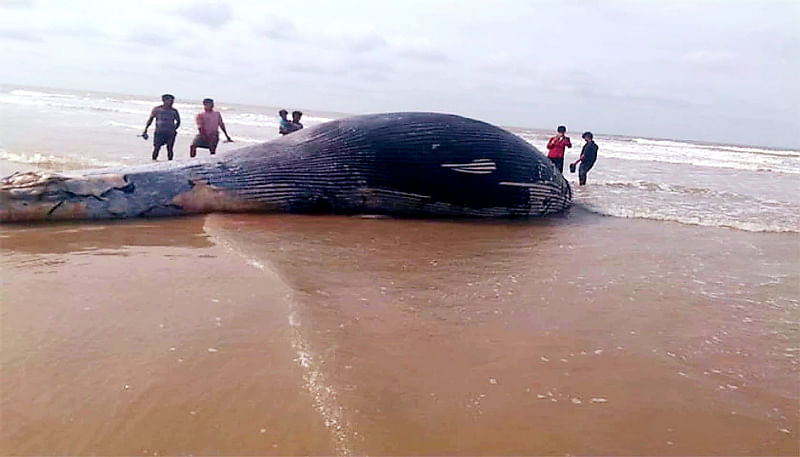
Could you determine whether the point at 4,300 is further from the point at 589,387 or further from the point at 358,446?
the point at 589,387

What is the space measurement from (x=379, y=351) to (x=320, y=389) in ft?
1.66

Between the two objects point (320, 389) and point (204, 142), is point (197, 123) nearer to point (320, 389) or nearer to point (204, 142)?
point (204, 142)

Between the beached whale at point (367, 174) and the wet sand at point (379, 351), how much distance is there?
1.53 m

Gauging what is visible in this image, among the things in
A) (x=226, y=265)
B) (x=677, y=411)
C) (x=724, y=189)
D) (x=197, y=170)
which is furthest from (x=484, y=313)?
(x=724, y=189)

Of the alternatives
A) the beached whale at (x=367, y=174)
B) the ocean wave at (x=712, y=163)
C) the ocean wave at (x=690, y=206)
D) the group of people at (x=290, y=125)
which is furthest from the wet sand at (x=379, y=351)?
the ocean wave at (x=712, y=163)

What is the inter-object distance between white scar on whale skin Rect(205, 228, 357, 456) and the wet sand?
10 millimetres

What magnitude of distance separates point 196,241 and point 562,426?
148 inches

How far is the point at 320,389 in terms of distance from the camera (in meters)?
2.54

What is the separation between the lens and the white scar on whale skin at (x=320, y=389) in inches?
87.3

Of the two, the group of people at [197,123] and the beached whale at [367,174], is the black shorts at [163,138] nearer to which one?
the group of people at [197,123]

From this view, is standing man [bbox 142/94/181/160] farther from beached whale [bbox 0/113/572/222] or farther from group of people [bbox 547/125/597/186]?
group of people [bbox 547/125/597/186]

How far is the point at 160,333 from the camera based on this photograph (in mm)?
3035

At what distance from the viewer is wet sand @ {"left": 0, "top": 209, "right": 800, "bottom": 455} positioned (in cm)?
228

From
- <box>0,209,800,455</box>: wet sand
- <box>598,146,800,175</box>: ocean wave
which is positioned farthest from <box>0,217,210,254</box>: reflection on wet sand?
<box>598,146,800,175</box>: ocean wave
